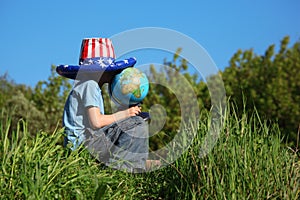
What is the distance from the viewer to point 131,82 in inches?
202

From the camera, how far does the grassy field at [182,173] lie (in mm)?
3454

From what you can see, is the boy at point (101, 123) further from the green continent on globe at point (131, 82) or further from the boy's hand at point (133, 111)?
the green continent on globe at point (131, 82)

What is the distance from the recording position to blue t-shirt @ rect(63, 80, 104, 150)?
5027 millimetres

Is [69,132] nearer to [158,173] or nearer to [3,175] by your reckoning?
[158,173]

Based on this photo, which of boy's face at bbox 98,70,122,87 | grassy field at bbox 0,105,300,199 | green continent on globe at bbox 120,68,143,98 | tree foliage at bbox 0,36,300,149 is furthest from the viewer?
tree foliage at bbox 0,36,300,149

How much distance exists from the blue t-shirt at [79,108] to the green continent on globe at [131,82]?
0.25 meters

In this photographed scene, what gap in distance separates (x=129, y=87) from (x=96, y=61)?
1.54ft

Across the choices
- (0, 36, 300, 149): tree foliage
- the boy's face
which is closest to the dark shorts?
the boy's face

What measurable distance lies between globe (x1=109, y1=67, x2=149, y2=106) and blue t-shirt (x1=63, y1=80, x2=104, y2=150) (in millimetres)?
204

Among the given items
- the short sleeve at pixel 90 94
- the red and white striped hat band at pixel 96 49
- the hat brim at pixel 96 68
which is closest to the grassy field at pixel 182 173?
the short sleeve at pixel 90 94

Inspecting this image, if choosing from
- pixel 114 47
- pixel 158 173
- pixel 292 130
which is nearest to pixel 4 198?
pixel 158 173

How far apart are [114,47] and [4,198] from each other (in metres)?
2.54

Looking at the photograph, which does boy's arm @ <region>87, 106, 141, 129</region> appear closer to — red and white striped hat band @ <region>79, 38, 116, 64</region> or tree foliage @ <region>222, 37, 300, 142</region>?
red and white striped hat band @ <region>79, 38, 116, 64</region>

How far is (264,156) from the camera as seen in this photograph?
3957 mm
